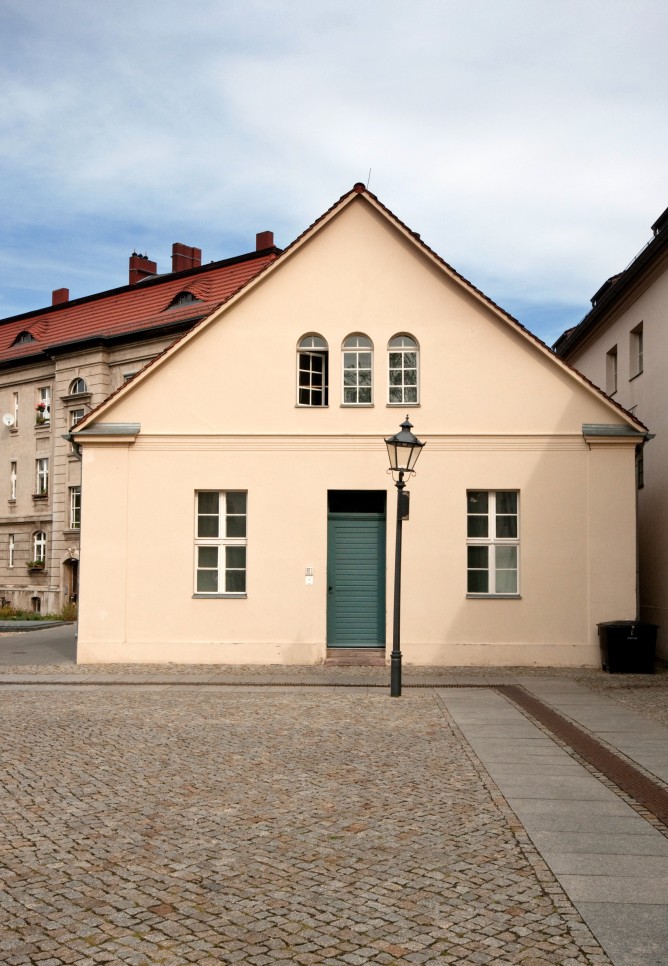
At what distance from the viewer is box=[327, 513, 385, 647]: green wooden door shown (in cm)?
2077

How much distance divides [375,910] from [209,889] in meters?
0.99

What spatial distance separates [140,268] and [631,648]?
42806 millimetres

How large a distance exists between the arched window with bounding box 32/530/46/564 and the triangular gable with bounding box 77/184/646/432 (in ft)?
111

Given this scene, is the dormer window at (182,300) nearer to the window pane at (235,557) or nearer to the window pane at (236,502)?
the window pane at (236,502)

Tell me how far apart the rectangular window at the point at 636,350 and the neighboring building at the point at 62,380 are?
2306cm

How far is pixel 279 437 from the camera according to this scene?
2086cm

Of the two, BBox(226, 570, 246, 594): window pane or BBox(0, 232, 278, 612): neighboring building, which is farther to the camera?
BBox(0, 232, 278, 612): neighboring building

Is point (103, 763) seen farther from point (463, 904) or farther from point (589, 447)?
point (589, 447)

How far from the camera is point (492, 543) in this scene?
20625mm

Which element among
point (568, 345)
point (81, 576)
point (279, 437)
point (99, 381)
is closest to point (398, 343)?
point (279, 437)

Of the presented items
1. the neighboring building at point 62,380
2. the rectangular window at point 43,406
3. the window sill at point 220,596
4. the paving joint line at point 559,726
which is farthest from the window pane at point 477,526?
the rectangular window at point 43,406

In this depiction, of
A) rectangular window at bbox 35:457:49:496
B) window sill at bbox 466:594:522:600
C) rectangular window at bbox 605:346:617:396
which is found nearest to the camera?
window sill at bbox 466:594:522:600

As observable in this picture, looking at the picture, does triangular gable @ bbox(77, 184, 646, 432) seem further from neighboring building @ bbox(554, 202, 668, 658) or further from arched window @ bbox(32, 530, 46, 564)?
arched window @ bbox(32, 530, 46, 564)

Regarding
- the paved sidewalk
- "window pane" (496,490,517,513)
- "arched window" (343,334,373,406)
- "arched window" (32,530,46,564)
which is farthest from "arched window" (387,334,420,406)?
"arched window" (32,530,46,564)
